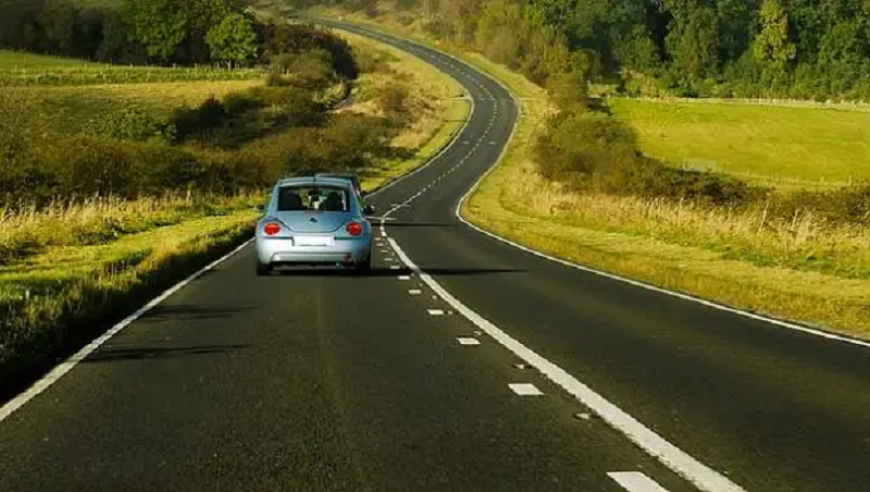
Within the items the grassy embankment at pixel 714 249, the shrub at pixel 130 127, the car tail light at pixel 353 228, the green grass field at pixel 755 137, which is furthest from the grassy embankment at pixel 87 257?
the green grass field at pixel 755 137

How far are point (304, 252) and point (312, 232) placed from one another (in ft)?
1.20

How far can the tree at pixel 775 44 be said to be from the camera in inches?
6363

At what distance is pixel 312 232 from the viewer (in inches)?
843

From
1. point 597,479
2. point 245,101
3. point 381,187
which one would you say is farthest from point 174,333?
point 245,101

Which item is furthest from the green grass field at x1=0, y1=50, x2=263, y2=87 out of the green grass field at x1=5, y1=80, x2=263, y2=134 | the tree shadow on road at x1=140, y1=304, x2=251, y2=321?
the tree shadow on road at x1=140, y1=304, x2=251, y2=321

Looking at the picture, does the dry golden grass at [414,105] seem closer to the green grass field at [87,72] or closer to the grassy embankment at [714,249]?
the green grass field at [87,72]

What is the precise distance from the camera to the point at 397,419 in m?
8.68

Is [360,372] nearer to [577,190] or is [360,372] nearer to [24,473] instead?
[24,473]

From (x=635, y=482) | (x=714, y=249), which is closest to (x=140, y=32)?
(x=714, y=249)

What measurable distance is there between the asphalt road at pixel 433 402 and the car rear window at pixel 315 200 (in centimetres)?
432

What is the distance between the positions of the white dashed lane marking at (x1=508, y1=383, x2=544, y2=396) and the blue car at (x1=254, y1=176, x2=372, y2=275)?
11.5 meters

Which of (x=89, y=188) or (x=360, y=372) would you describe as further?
(x=89, y=188)

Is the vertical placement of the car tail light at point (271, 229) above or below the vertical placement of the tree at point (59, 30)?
above

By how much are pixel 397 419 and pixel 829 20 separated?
171m
